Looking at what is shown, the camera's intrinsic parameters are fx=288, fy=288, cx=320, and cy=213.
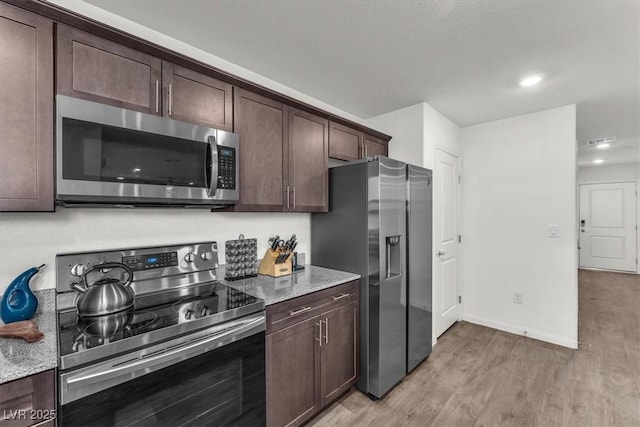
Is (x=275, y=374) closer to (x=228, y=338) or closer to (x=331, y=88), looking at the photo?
(x=228, y=338)

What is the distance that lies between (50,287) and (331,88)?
2.41 metres

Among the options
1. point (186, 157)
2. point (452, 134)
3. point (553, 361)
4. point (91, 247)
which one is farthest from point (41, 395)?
point (452, 134)

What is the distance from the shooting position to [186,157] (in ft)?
5.24

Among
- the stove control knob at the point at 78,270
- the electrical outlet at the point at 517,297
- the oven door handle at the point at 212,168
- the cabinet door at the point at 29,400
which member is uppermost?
the oven door handle at the point at 212,168

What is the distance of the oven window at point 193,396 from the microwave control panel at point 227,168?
2.89 feet

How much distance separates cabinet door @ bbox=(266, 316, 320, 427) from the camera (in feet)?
5.41

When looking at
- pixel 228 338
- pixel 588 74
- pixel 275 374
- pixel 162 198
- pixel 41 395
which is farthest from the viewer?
pixel 588 74

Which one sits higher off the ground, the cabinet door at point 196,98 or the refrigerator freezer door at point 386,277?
the cabinet door at point 196,98

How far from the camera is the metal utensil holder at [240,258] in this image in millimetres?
2057

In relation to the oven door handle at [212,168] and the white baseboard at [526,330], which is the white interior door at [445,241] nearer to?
the white baseboard at [526,330]

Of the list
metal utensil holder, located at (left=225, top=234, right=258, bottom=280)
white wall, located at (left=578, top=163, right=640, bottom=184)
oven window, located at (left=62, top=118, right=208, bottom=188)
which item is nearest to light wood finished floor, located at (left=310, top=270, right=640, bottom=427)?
metal utensil holder, located at (left=225, top=234, right=258, bottom=280)

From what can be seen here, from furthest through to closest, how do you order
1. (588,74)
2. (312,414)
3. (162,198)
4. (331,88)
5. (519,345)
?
(519,345)
(331,88)
(588,74)
(312,414)
(162,198)

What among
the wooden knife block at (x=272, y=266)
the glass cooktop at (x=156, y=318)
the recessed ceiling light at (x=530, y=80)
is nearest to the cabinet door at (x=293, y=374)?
the glass cooktop at (x=156, y=318)

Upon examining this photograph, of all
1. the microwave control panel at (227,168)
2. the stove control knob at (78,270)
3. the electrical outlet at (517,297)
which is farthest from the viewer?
the electrical outlet at (517,297)
